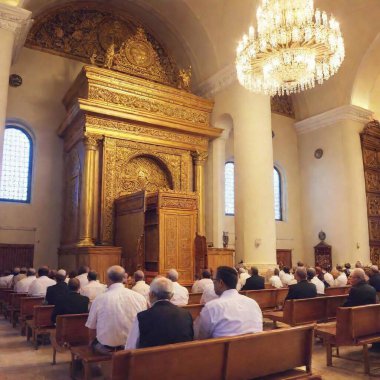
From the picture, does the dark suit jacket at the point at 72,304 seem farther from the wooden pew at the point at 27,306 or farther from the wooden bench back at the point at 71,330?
the wooden pew at the point at 27,306

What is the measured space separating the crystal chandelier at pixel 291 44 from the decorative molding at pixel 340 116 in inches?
274

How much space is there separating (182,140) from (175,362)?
11.2m

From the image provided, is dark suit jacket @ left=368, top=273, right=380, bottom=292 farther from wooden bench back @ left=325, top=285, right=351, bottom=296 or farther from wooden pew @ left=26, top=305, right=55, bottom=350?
wooden pew @ left=26, top=305, right=55, bottom=350

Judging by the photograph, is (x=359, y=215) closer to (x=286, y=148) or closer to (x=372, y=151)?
A: (x=372, y=151)

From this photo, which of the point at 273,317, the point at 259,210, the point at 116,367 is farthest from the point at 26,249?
the point at 116,367

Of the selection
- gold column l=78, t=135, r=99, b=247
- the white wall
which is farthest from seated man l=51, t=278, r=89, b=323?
the white wall

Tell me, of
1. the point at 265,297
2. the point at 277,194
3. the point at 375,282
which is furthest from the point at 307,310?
the point at 277,194

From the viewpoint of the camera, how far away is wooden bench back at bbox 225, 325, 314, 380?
3111 millimetres

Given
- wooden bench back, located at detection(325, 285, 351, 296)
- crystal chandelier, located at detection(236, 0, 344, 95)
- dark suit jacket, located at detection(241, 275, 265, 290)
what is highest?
crystal chandelier, located at detection(236, 0, 344, 95)

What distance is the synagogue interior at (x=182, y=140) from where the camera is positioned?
984cm

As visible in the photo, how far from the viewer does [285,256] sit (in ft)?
56.7

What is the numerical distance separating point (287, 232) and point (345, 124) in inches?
195

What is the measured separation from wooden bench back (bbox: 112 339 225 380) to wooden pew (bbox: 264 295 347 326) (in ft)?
10.9

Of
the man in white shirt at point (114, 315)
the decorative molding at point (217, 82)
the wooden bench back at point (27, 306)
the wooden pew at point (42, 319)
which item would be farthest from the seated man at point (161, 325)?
the decorative molding at point (217, 82)
